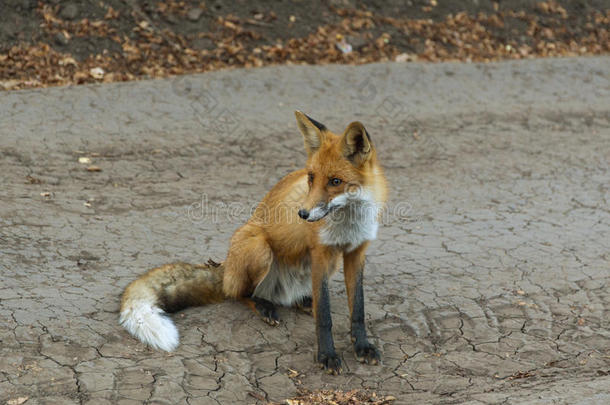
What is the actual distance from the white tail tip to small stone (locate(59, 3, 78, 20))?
7.18m

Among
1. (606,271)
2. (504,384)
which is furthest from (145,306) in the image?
(606,271)

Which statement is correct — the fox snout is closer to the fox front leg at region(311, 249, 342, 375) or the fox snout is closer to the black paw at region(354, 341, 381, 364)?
the fox front leg at region(311, 249, 342, 375)

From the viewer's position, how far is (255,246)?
4.78 m

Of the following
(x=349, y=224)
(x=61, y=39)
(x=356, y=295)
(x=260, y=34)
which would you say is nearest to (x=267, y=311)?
(x=356, y=295)

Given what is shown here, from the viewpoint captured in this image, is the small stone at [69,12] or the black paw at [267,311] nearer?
the black paw at [267,311]

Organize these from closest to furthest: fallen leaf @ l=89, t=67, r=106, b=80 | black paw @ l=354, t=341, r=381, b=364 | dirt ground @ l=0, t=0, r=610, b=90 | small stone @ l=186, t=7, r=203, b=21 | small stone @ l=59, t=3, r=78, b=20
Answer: black paw @ l=354, t=341, r=381, b=364
fallen leaf @ l=89, t=67, r=106, b=80
dirt ground @ l=0, t=0, r=610, b=90
small stone @ l=59, t=3, r=78, b=20
small stone @ l=186, t=7, r=203, b=21

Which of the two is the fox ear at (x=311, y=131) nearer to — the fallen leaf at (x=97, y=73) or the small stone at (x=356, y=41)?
the fallen leaf at (x=97, y=73)

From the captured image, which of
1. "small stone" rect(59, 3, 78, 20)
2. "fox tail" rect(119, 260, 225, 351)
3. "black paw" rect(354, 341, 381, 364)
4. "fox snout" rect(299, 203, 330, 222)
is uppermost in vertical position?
"small stone" rect(59, 3, 78, 20)

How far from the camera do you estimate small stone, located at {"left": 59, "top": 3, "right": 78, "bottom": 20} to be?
10250 millimetres

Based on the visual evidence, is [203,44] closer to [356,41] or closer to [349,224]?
[356,41]

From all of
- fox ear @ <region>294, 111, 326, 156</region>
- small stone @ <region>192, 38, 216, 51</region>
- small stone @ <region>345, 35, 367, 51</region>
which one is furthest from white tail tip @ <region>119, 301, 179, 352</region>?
small stone @ <region>345, 35, 367, 51</region>

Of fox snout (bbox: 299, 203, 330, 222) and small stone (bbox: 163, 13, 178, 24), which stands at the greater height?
small stone (bbox: 163, 13, 178, 24)

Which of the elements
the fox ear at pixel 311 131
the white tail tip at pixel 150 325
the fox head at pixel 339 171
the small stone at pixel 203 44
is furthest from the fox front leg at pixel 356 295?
the small stone at pixel 203 44

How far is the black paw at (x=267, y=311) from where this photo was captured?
15.8 feet
